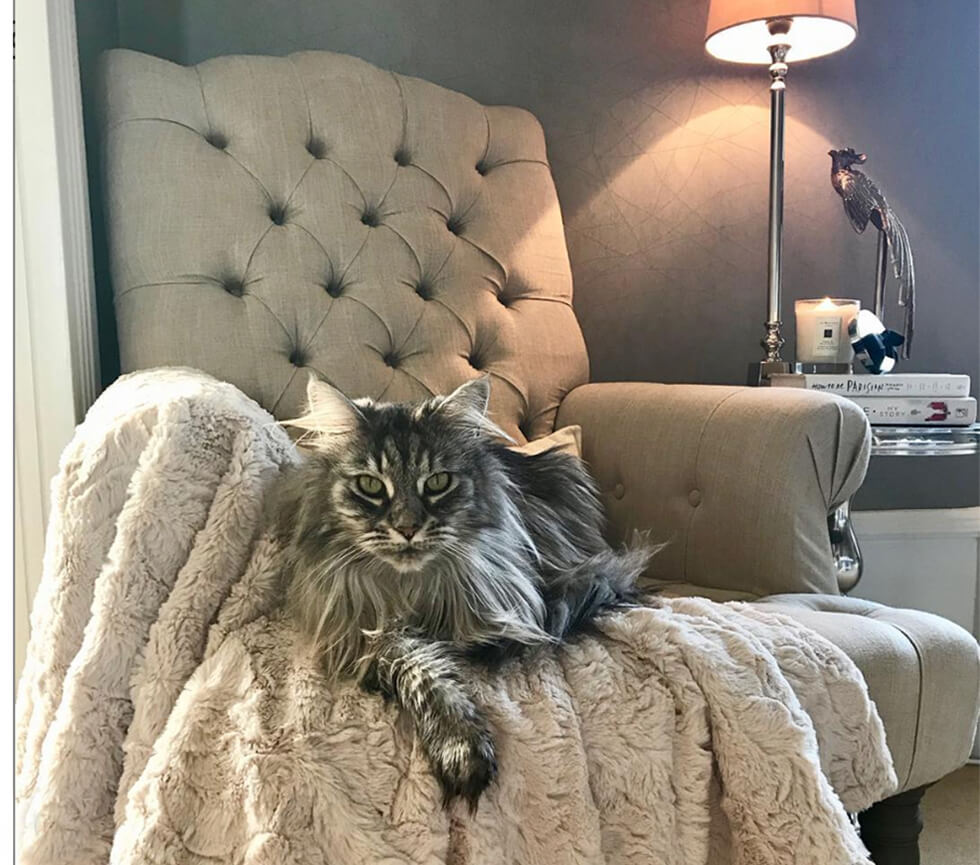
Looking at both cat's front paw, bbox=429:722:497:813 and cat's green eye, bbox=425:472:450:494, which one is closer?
cat's front paw, bbox=429:722:497:813

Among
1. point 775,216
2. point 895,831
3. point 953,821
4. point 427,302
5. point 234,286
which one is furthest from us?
point 775,216

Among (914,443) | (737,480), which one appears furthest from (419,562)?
(914,443)

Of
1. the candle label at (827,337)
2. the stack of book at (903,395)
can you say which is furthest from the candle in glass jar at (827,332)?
the stack of book at (903,395)

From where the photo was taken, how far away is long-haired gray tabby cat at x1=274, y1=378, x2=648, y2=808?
87 centimetres

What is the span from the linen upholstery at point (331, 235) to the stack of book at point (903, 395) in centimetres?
50

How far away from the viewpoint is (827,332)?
70.2 inches

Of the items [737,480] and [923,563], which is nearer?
[737,480]

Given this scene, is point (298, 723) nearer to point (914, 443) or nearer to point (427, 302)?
point (427, 302)

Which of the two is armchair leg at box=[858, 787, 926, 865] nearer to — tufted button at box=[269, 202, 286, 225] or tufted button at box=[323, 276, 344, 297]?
tufted button at box=[323, 276, 344, 297]

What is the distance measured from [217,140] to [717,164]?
111 centimetres

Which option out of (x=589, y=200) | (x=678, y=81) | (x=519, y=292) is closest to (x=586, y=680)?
(x=519, y=292)

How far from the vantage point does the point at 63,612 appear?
0.91 meters

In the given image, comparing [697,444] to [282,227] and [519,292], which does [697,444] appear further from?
[282,227]

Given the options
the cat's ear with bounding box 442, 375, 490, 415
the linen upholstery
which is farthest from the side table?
the cat's ear with bounding box 442, 375, 490, 415
